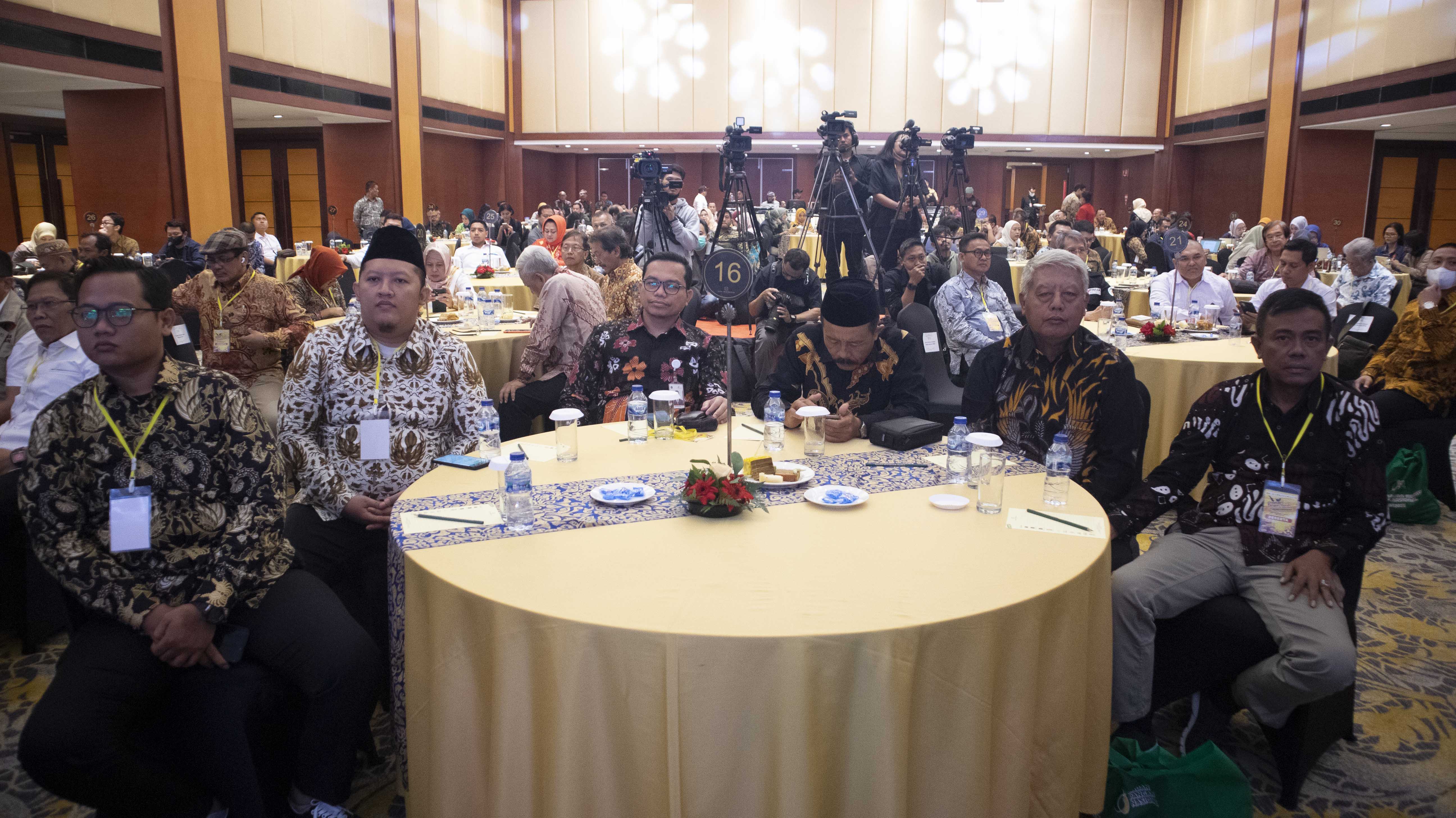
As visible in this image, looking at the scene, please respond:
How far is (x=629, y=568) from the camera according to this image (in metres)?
1.84

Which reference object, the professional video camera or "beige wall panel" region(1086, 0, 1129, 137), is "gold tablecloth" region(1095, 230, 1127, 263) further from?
the professional video camera

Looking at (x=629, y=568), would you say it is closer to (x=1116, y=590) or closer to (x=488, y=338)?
(x=1116, y=590)

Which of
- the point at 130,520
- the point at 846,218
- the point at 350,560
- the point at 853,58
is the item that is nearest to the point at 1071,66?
the point at 853,58

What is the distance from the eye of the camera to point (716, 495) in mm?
2166

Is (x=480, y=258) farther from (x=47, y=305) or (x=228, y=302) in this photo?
(x=47, y=305)

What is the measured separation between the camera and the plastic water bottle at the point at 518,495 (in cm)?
215

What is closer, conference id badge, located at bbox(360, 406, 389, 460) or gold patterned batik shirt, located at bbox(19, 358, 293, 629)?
gold patterned batik shirt, located at bbox(19, 358, 293, 629)

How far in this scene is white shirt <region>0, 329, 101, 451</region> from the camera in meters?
3.23

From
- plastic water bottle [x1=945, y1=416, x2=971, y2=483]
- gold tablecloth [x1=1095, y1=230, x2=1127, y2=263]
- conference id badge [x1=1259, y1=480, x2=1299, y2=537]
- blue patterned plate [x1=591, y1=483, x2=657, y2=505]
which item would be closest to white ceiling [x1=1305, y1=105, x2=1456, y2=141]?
gold tablecloth [x1=1095, y1=230, x2=1127, y2=263]

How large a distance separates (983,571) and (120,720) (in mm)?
1854

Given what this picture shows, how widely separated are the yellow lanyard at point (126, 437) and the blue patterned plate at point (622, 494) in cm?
103

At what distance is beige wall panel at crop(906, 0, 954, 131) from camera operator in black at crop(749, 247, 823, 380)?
1363 cm

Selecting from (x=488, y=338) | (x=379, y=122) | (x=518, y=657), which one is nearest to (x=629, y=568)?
(x=518, y=657)

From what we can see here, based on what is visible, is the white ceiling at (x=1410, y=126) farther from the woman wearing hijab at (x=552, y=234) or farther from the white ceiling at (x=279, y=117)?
the white ceiling at (x=279, y=117)
